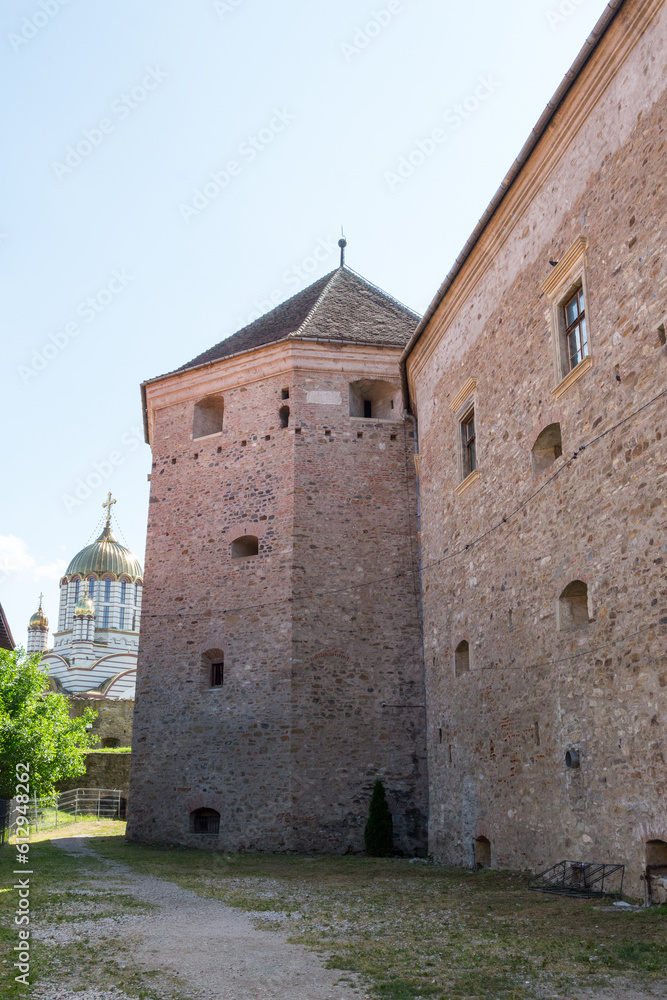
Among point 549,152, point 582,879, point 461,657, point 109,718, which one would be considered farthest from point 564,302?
point 109,718

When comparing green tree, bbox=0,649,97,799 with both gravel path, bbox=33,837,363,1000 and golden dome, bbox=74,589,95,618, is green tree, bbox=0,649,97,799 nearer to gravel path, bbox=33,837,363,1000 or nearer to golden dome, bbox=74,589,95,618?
gravel path, bbox=33,837,363,1000

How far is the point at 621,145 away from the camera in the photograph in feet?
32.3

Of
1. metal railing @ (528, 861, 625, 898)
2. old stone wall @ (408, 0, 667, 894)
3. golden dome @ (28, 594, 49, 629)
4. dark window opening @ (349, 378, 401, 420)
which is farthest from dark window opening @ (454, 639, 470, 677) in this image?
golden dome @ (28, 594, 49, 629)

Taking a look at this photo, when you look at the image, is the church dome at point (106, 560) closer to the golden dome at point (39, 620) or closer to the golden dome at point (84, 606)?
the golden dome at point (84, 606)

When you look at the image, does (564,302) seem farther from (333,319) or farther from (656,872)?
(333,319)

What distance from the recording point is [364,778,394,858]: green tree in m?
15.9

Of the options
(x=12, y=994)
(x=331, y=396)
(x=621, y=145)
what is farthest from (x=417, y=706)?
(x=12, y=994)

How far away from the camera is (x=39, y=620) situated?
64750 mm

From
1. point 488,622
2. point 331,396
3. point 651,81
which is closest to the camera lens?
point 651,81

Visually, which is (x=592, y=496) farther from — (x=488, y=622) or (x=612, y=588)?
(x=488, y=622)

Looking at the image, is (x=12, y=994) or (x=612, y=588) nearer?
(x=12, y=994)

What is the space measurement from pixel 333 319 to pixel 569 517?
11047mm

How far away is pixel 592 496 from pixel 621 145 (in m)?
3.97

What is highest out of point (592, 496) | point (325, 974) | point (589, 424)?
point (589, 424)
